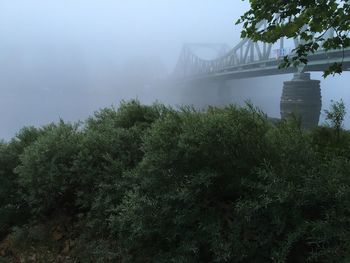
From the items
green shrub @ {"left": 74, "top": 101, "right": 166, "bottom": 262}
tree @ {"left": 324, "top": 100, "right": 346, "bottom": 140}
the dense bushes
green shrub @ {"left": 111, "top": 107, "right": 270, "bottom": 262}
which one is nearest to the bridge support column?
green shrub @ {"left": 74, "top": 101, "right": 166, "bottom": 262}

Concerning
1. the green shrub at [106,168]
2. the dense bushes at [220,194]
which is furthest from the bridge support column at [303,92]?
the dense bushes at [220,194]

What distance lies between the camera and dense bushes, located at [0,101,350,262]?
10.0 ft

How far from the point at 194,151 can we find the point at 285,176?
0.75 metres

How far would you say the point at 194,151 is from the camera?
11.6 feet

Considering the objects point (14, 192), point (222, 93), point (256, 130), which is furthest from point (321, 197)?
point (222, 93)

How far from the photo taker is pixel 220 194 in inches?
141

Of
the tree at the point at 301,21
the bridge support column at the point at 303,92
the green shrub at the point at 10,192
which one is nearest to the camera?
the tree at the point at 301,21

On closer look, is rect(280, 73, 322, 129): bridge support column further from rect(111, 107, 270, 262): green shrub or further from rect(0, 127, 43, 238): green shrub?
rect(111, 107, 270, 262): green shrub

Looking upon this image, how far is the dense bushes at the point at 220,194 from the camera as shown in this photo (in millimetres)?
3053

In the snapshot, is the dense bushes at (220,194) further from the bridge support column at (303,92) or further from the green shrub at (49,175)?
the bridge support column at (303,92)

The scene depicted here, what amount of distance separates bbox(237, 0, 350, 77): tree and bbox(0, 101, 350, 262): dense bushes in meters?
0.87

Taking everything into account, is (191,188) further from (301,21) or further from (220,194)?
(301,21)

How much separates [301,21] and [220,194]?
1.83 m

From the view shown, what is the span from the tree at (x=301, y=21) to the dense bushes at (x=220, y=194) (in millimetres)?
868
